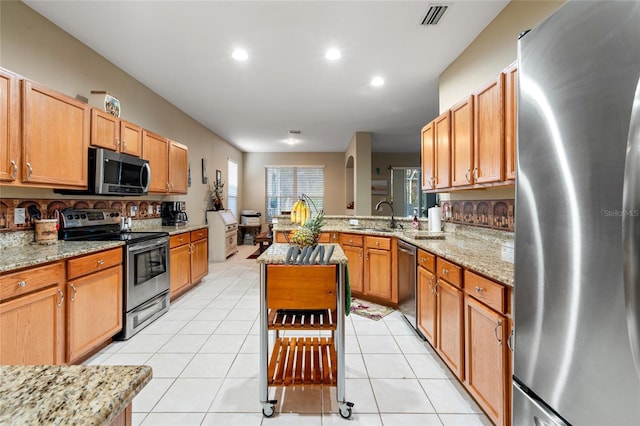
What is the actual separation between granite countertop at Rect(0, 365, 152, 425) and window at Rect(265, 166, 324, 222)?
798 centimetres

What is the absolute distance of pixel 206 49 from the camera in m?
2.90

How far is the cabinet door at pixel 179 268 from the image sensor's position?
3432 millimetres

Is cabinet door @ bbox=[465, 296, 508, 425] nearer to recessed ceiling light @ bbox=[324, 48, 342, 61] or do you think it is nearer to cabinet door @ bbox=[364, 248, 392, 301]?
cabinet door @ bbox=[364, 248, 392, 301]

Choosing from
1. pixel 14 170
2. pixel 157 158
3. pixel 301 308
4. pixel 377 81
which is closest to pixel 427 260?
pixel 301 308

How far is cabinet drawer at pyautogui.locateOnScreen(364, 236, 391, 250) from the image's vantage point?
332 centimetres

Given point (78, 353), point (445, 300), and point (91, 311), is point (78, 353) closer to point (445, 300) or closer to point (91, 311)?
point (91, 311)

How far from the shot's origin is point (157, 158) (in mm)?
3676

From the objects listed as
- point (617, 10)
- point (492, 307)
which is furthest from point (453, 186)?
point (617, 10)

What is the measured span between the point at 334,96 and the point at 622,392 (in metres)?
4.11

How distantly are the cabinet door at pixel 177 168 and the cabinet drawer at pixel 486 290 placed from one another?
153 inches

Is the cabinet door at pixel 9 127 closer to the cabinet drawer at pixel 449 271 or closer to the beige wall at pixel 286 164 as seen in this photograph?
the cabinet drawer at pixel 449 271

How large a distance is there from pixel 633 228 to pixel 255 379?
215 cm

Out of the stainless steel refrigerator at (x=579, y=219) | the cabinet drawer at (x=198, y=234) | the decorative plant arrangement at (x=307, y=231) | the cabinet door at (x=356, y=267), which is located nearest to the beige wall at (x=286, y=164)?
the cabinet drawer at (x=198, y=234)

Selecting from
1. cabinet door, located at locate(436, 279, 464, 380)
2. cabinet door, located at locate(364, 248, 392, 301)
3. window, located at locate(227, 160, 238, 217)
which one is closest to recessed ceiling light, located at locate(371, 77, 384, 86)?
cabinet door, located at locate(364, 248, 392, 301)
